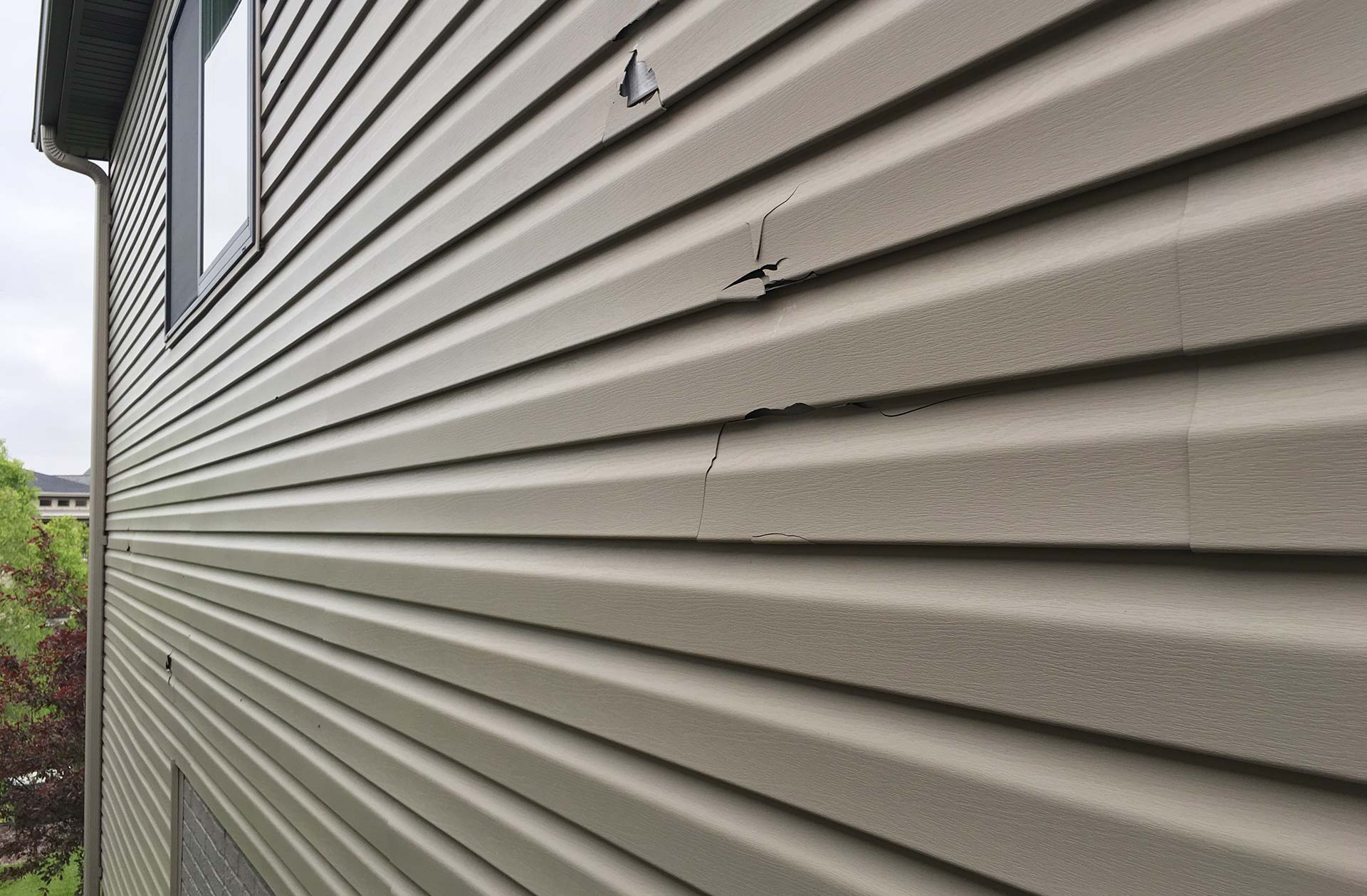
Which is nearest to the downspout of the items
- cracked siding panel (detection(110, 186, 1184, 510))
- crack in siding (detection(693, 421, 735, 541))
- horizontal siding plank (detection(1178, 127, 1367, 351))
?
cracked siding panel (detection(110, 186, 1184, 510))

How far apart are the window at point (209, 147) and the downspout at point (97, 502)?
9.83 feet

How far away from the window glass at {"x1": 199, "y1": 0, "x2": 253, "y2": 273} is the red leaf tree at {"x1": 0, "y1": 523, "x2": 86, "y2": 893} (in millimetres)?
9981

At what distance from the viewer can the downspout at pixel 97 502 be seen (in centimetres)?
705

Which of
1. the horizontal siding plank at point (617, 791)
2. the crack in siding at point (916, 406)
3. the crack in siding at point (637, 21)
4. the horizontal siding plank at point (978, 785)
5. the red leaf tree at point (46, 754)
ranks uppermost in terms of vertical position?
the crack in siding at point (637, 21)

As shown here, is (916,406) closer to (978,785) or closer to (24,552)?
(978,785)

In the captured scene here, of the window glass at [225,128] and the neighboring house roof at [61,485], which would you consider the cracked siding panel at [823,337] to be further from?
the neighboring house roof at [61,485]

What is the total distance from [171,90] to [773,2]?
5.20m

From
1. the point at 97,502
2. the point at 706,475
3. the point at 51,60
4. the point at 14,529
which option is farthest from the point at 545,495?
the point at 14,529

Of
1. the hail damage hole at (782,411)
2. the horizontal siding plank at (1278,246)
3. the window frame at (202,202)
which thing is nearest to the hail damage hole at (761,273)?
the hail damage hole at (782,411)

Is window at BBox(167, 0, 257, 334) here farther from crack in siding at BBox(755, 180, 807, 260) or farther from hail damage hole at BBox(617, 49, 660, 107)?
crack in siding at BBox(755, 180, 807, 260)

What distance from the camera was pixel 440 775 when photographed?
1.74 metres

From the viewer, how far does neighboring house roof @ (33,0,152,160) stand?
5.45 meters

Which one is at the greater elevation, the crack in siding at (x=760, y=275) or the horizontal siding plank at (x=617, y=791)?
the crack in siding at (x=760, y=275)

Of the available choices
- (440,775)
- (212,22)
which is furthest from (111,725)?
(440,775)
